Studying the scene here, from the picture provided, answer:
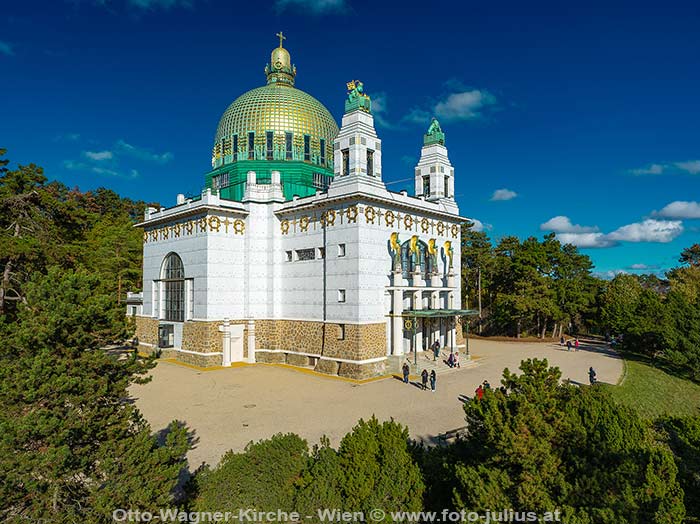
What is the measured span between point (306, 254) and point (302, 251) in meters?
0.51

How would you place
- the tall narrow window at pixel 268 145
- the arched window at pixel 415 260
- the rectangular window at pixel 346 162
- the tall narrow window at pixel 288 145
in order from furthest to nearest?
the tall narrow window at pixel 288 145
the tall narrow window at pixel 268 145
the arched window at pixel 415 260
the rectangular window at pixel 346 162

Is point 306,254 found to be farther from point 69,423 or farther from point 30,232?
point 69,423

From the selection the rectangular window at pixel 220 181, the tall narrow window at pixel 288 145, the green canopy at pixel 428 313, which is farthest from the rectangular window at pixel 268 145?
the green canopy at pixel 428 313

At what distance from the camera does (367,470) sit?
35.7 ft

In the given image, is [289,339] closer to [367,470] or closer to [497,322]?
[367,470]

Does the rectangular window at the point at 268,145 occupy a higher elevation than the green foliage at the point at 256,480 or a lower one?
higher

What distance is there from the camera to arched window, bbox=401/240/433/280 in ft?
107

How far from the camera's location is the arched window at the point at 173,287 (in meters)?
35.5

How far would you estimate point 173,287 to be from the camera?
36.6 m

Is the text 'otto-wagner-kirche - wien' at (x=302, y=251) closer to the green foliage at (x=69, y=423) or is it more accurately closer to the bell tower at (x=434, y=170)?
the bell tower at (x=434, y=170)

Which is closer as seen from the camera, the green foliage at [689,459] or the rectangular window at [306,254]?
the green foliage at [689,459]

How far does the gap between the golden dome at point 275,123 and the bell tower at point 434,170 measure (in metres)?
8.81

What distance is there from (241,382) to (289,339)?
6736 mm

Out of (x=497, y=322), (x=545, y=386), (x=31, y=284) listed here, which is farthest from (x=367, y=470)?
(x=497, y=322)
